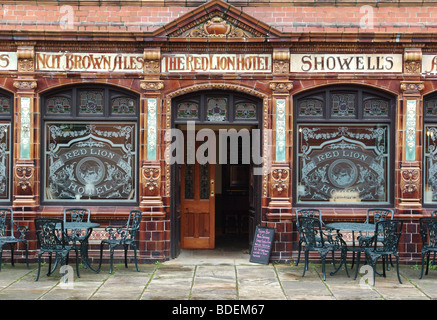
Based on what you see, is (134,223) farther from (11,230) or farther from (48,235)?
(11,230)

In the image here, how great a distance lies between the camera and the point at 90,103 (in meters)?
11.4

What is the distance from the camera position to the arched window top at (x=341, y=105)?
447 inches

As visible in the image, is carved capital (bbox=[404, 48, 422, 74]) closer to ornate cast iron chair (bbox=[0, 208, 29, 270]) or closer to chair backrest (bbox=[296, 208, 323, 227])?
chair backrest (bbox=[296, 208, 323, 227])

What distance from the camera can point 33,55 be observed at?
1118cm

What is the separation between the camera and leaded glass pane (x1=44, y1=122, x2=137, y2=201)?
11484mm

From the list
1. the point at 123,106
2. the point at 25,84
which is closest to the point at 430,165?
the point at 123,106

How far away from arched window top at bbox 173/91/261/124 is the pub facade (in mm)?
26

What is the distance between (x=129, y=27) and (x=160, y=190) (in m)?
3.28

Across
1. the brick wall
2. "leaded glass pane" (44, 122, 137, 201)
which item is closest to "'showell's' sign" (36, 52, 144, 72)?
the brick wall

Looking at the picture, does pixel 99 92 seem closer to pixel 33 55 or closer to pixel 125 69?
pixel 125 69

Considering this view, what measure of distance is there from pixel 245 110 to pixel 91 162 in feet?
10.7
